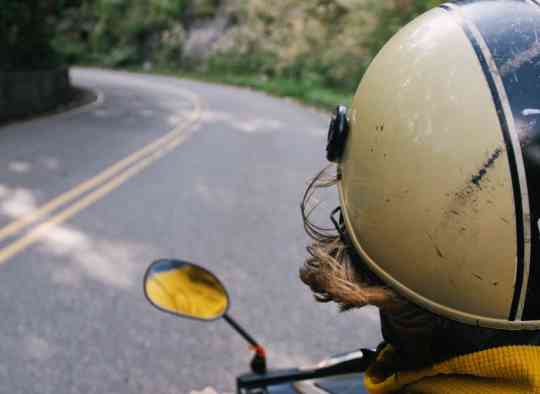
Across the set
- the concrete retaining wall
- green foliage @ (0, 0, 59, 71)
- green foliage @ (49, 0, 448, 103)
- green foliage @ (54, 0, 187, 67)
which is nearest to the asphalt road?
the concrete retaining wall

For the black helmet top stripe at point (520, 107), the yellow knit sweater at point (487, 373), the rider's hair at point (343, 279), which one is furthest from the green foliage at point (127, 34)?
the yellow knit sweater at point (487, 373)

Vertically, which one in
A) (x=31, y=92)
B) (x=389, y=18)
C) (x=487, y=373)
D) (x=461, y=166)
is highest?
(x=461, y=166)

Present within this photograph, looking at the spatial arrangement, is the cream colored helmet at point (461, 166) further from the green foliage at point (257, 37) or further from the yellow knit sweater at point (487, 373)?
the green foliage at point (257, 37)

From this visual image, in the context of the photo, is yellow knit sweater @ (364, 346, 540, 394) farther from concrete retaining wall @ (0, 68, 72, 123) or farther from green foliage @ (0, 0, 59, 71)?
green foliage @ (0, 0, 59, 71)

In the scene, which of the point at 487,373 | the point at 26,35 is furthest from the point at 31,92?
the point at 487,373

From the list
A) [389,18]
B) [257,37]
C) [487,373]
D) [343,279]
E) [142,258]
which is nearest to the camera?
[487,373]

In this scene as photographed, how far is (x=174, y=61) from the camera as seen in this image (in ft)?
109

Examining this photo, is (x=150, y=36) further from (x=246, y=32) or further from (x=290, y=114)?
(x=290, y=114)

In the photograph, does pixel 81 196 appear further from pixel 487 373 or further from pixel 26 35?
pixel 26 35

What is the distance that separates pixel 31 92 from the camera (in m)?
13.3

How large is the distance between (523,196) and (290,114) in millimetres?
14399

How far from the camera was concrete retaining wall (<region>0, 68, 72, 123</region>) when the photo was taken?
12.0 metres

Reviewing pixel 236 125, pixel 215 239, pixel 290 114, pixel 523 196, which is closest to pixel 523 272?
pixel 523 196

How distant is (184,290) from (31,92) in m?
13.0
